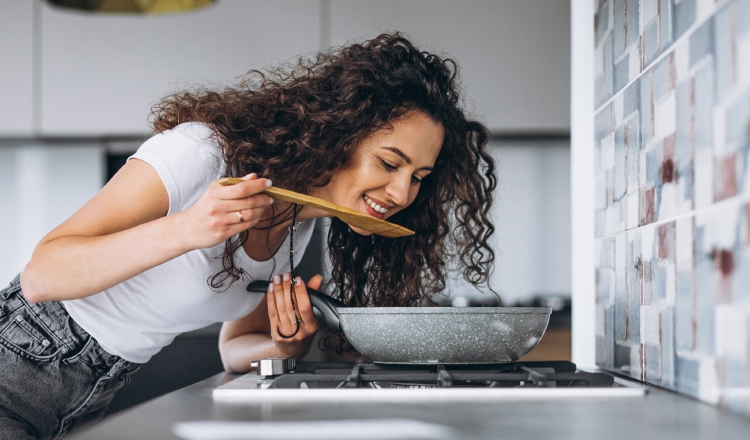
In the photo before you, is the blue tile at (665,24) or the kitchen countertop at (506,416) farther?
the blue tile at (665,24)

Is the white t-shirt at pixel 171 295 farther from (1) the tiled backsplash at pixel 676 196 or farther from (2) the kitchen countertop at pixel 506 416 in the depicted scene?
(1) the tiled backsplash at pixel 676 196

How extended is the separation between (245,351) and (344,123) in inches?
18.1

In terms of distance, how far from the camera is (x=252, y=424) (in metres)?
0.54

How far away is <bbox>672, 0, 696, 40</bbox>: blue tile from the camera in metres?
0.74

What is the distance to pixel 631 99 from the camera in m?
0.96

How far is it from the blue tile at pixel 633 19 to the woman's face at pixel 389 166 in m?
0.42

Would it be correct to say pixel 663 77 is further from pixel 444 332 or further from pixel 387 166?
pixel 387 166

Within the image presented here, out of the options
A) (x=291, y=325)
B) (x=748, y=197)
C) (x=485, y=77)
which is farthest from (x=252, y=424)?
(x=485, y=77)

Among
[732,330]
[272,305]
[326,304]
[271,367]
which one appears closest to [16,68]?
[272,305]

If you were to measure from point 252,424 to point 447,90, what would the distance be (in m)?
0.95

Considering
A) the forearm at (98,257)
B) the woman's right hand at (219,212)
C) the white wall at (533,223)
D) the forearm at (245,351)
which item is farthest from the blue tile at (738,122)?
the white wall at (533,223)

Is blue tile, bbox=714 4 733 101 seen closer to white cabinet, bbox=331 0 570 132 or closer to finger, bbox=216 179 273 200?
finger, bbox=216 179 273 200

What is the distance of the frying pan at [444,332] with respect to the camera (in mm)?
845

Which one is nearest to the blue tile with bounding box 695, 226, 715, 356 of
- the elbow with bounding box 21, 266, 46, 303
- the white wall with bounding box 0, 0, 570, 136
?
the elbow with bounding box 21, 266, 46, 303
